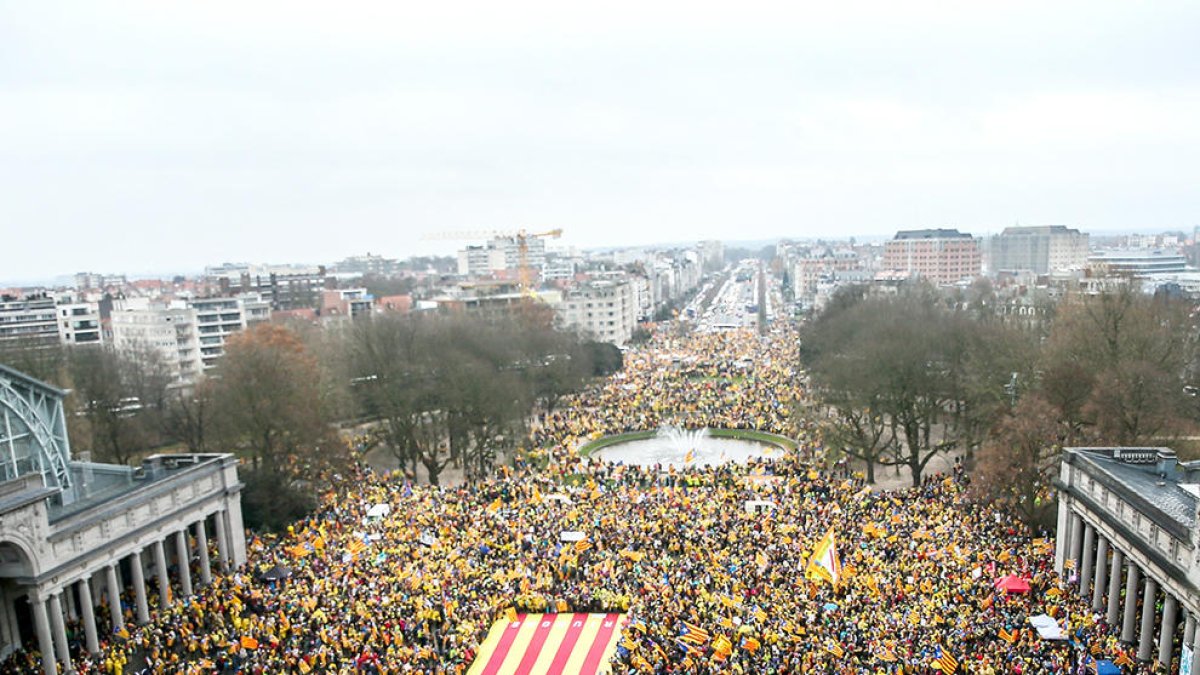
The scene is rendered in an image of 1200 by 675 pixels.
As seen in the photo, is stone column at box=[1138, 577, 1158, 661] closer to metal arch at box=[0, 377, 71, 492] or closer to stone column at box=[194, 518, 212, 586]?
stone column at box=[194, 518, 212, 586]

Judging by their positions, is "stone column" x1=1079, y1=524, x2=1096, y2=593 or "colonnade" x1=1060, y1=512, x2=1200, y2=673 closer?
"colonnade" x1=1060, y1=512, x2=1200, y2=673

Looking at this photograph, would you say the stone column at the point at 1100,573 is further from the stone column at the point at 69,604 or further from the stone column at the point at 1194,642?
the stone column at the point at 69,604

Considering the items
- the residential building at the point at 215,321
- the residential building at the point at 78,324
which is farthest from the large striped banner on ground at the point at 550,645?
the residential building at the point at 78,324

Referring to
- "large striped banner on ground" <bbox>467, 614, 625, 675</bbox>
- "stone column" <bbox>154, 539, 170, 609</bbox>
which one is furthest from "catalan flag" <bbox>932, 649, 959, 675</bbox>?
"stone column" <bbox>154, 539, 170, 609</bbox>

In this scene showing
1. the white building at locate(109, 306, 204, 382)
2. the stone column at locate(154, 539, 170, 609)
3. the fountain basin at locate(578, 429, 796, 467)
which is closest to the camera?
the stone column at locate(154, 539, 170, 609)

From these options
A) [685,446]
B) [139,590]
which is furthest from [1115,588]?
[139,590]
